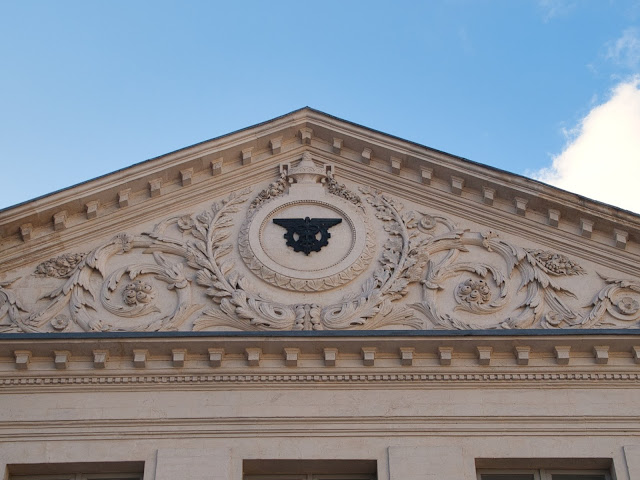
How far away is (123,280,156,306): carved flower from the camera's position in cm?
1549

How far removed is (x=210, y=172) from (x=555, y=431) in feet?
22.4

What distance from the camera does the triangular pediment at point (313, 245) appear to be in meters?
15.4

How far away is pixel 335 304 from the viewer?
15.5 meters

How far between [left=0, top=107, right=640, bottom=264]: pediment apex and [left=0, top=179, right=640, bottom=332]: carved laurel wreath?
532 mm

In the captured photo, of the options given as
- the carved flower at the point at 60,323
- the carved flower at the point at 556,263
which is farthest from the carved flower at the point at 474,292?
the carved flower at the point at 60,323

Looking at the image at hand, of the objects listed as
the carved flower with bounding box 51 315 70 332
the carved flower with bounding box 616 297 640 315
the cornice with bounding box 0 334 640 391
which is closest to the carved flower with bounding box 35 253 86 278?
the carved flower with bounding box 51 315 70 332

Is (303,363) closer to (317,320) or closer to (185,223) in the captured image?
(317,320)

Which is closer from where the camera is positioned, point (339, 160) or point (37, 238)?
point (37, 238)

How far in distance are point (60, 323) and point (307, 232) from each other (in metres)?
3.97

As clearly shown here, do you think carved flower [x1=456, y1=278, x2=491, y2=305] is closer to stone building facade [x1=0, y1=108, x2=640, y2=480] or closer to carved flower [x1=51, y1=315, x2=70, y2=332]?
stone building facade [x1=0, y1=108, x2=640, y2=480]

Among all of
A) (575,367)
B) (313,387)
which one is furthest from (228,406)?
(575,367)

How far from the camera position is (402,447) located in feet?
45.7

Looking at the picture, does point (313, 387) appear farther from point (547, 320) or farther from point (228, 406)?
point (547, 320)

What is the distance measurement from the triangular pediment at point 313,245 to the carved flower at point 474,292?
3cm
